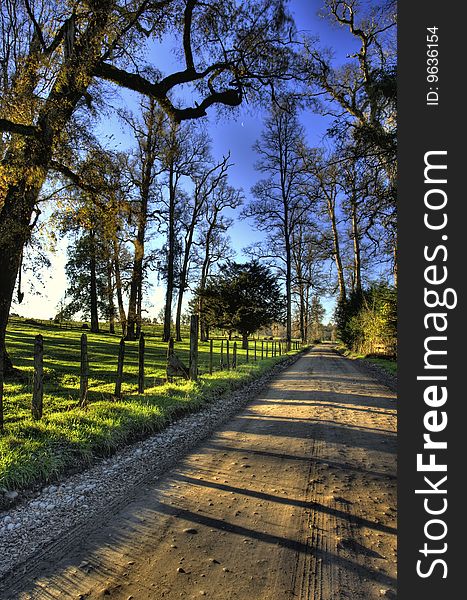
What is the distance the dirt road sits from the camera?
6.86 feet

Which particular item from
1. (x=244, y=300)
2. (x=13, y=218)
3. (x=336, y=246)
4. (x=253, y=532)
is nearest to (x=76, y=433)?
(x=253, y=532)

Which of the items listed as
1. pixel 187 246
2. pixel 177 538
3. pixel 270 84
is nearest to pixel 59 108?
pixel 270 84

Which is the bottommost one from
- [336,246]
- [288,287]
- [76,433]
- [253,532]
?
[253,532]

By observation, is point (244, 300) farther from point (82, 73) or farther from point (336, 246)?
point (82, 73)

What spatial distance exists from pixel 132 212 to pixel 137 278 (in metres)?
12.1

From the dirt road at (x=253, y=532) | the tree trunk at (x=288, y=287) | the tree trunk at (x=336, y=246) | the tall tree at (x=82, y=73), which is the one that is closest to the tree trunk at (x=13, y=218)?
the tall tree at (x=82, y=73)

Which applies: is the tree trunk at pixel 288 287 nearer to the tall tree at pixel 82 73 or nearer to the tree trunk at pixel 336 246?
the tree trunk at pixel 336 246

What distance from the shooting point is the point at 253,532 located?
264 cm

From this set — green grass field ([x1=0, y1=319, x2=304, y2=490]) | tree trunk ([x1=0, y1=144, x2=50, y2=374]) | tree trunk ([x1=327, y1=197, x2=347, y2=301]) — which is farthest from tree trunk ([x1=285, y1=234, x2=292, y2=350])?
tree trunk ([x1=0, y1=144, x2=50, y2=374])

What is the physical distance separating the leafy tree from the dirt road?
834 inches

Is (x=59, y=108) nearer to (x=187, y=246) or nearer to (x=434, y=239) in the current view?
(x=434, y=239)

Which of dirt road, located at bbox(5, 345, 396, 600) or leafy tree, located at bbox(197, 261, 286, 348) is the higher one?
leafy tree, located at bbox(197, 261, 286, 348)

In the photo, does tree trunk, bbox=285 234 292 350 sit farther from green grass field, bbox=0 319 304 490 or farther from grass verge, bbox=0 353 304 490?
grass verge, bbox=0 353 304 490

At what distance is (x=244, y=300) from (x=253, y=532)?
77.2 feet
